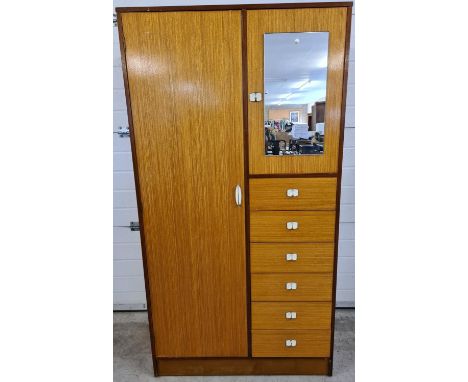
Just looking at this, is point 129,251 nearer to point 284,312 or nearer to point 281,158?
point 284,312

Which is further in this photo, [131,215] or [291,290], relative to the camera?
[131,215]

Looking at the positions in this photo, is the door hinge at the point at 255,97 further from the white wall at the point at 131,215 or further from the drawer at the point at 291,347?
the drawer at the point at 291,347

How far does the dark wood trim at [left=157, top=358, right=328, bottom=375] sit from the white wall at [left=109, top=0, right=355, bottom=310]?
71 centimetres

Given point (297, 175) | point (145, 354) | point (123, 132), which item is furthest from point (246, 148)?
point (145, 354)

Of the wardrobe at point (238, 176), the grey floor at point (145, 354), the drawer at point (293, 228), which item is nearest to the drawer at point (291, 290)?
the wardrobe at point (238, 176)

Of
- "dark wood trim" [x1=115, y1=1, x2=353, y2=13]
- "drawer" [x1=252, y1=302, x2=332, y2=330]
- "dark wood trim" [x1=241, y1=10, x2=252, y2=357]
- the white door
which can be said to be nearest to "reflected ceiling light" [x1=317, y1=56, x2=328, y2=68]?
"dark wood trim" [x1=115, y1=1, x2=353, y2=13]

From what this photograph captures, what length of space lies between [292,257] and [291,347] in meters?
0.53

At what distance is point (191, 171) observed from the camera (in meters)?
1.54

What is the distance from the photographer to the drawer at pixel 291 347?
168 centimetres

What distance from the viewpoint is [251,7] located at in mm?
1377

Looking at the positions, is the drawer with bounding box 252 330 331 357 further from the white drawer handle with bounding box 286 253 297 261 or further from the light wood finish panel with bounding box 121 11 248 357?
the white drawer handle with bounding box 286 253 297 261

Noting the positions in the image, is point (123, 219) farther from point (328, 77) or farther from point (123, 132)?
point (328, 77)

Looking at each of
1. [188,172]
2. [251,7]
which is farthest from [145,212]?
[251,7]

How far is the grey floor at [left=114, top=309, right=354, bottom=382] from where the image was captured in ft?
5.72
